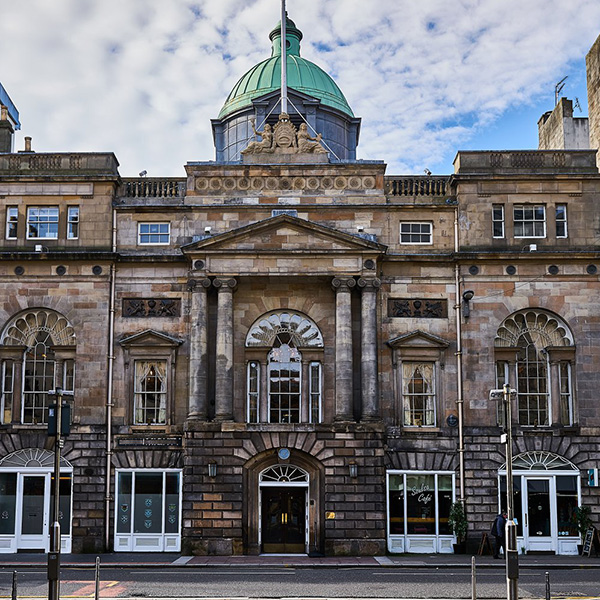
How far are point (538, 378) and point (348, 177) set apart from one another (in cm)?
1107

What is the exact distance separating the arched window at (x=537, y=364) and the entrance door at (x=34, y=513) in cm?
1820

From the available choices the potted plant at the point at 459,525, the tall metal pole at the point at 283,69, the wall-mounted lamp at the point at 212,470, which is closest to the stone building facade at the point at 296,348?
the wall-mounted lamp at the point at 212,470

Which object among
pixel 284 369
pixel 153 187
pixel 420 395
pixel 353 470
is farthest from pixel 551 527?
pixel 153 187

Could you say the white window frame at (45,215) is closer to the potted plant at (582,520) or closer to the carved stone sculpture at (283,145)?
the carved stone sculpture at (283,145)

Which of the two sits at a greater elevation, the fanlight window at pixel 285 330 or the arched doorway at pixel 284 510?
the fanlight window at pixel 285 330

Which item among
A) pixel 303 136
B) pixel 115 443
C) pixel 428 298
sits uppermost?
pixel 303 136

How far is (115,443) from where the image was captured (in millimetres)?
35938

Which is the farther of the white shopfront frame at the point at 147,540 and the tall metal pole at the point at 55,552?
the white shopfront frame at the point at 147,540

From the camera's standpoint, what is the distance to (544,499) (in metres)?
35.5

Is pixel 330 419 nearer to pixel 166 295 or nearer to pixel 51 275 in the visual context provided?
pixel 166 295

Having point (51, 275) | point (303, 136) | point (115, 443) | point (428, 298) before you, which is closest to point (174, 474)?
point (115, 443)

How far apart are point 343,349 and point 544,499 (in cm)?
964

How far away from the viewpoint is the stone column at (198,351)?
35.3 metres

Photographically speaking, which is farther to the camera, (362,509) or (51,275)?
(51,275)
